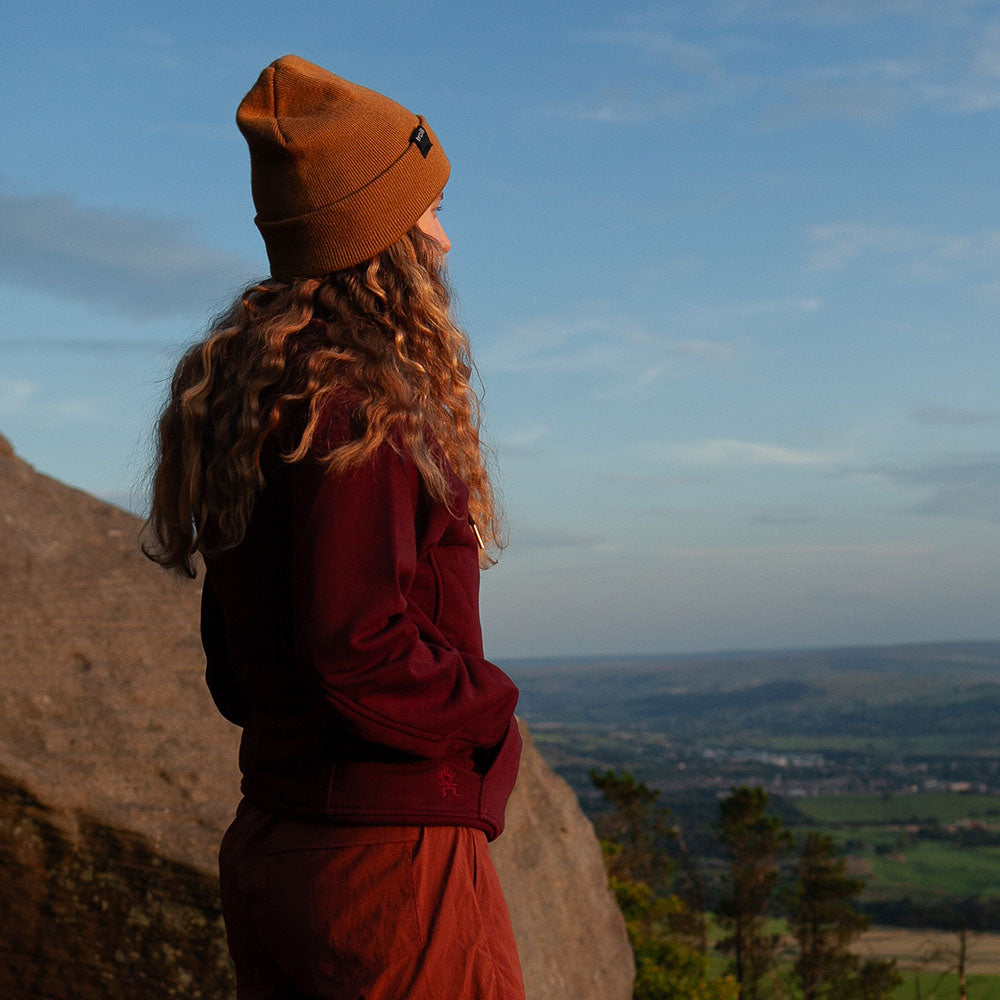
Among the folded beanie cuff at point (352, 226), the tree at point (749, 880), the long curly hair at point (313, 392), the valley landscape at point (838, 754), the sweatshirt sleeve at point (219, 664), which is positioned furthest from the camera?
the valley landscape at point (838, 754)

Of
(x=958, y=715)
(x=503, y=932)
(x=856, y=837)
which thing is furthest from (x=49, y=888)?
(x=958, y=715)

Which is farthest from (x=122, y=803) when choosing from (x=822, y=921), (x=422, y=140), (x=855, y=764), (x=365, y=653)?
(x=855, y=764)

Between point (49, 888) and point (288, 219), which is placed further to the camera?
point (49, 888)

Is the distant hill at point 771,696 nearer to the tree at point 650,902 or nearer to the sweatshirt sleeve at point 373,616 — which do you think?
the tree at point 650,902

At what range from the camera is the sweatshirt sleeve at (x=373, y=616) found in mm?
2150

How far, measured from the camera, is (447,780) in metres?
2.35

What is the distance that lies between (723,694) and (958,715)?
110 feet

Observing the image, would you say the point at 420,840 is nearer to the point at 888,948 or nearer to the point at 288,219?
the point at 288,219

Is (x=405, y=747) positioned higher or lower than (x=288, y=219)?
lower

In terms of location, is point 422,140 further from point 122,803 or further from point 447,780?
point 122,803

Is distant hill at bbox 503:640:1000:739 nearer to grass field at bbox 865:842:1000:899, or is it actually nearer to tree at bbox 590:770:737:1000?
grass field at bbox 865:842:1000:899

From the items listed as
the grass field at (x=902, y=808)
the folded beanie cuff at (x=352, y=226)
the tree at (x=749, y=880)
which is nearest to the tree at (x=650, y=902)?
the tree at (x=749, y=880)

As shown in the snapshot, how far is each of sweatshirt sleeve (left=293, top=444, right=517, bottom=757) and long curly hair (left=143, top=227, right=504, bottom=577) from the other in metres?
0.08

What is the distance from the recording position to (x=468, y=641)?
2465mm
